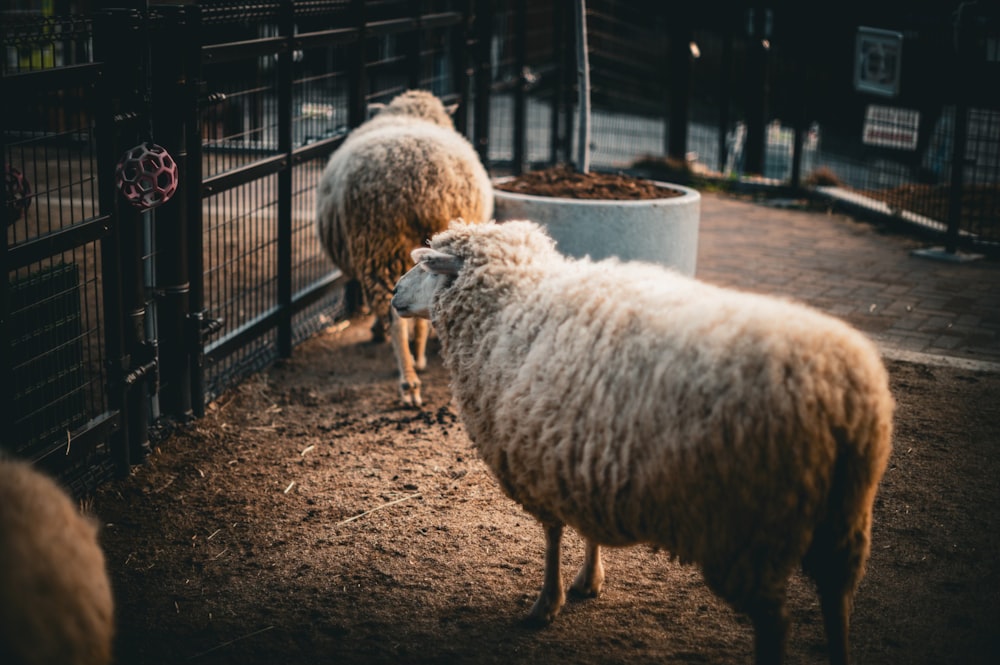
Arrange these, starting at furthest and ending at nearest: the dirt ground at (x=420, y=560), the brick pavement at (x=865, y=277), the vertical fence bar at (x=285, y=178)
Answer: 1. the brick pavement at (x=865, y=277)
2. the vertical fence bar at (x=285, y=178)
3. the dirt ground at (x=420, y=560)

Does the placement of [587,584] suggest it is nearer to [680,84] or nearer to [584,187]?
[584,187]

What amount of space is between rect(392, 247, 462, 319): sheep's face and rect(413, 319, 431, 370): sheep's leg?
2.06 m

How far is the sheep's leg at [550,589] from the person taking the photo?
143 inches

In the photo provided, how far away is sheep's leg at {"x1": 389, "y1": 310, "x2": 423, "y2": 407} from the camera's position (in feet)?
18.8

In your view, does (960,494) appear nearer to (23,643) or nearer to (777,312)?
(777,312)

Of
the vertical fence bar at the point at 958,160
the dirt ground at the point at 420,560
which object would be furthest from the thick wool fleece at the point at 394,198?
the vertical fence bar at the point at 958,160

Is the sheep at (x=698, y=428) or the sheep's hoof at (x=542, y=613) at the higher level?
the sheep at (x=698, y=428)

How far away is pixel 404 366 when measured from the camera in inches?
228

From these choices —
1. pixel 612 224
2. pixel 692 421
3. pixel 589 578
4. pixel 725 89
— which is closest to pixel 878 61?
pixel 725 89

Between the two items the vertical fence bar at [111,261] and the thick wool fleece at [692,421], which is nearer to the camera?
the thick wool fleece at [692,421]

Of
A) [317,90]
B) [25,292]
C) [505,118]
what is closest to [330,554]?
[25,292]

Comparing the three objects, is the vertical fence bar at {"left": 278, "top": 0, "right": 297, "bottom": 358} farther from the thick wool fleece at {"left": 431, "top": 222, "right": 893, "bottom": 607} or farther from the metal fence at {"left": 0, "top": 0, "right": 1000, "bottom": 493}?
the thick wool fleece at {"left": 431, "top": 222, "right": 893, "bottom": 607}

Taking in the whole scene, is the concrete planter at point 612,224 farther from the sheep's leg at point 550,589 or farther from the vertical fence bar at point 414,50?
the sheep's leg at point 550,589

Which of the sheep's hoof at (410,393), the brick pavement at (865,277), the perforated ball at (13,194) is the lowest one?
the sheep's hoof at (410,393)
